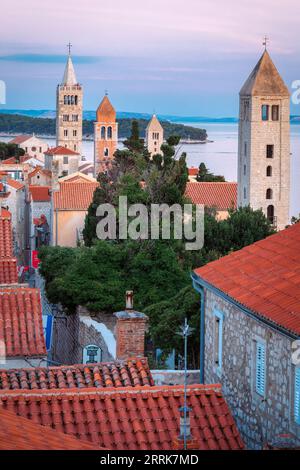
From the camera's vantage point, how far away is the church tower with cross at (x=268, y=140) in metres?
74.5

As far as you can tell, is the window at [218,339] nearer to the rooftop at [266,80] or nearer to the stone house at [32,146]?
the rooftop at [266,80]

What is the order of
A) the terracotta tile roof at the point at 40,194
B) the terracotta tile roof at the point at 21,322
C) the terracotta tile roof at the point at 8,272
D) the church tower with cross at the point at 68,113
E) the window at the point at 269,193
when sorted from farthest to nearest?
the church tower with cross at the point at 68,113 < the window at the point at 269,193 < the terracotta tile roof at the point at 40,194 < the terracotta tile roof at the point at 8,272 < the terracotta tile roof at the point at 21,322

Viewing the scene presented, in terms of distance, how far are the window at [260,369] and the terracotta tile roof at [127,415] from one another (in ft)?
2.56

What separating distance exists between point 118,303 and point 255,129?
52.5 meters

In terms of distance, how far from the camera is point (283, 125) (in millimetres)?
75688

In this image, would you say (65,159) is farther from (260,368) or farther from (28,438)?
(28,438)

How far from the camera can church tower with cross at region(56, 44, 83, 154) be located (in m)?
135

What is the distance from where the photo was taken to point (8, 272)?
61.5 feet

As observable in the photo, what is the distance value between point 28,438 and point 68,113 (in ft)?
426

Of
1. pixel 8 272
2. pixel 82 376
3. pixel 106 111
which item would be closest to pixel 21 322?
pixel 8 272

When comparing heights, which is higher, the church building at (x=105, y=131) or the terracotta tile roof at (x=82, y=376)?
the church building at (x=105, y=131)

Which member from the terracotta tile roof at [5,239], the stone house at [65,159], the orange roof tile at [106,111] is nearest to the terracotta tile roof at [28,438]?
the terracotta tile roof at [5,239]

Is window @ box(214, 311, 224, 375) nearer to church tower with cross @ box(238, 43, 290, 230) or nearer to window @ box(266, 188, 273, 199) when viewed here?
church tower with cross @ box(238, 43, 290, 230)
